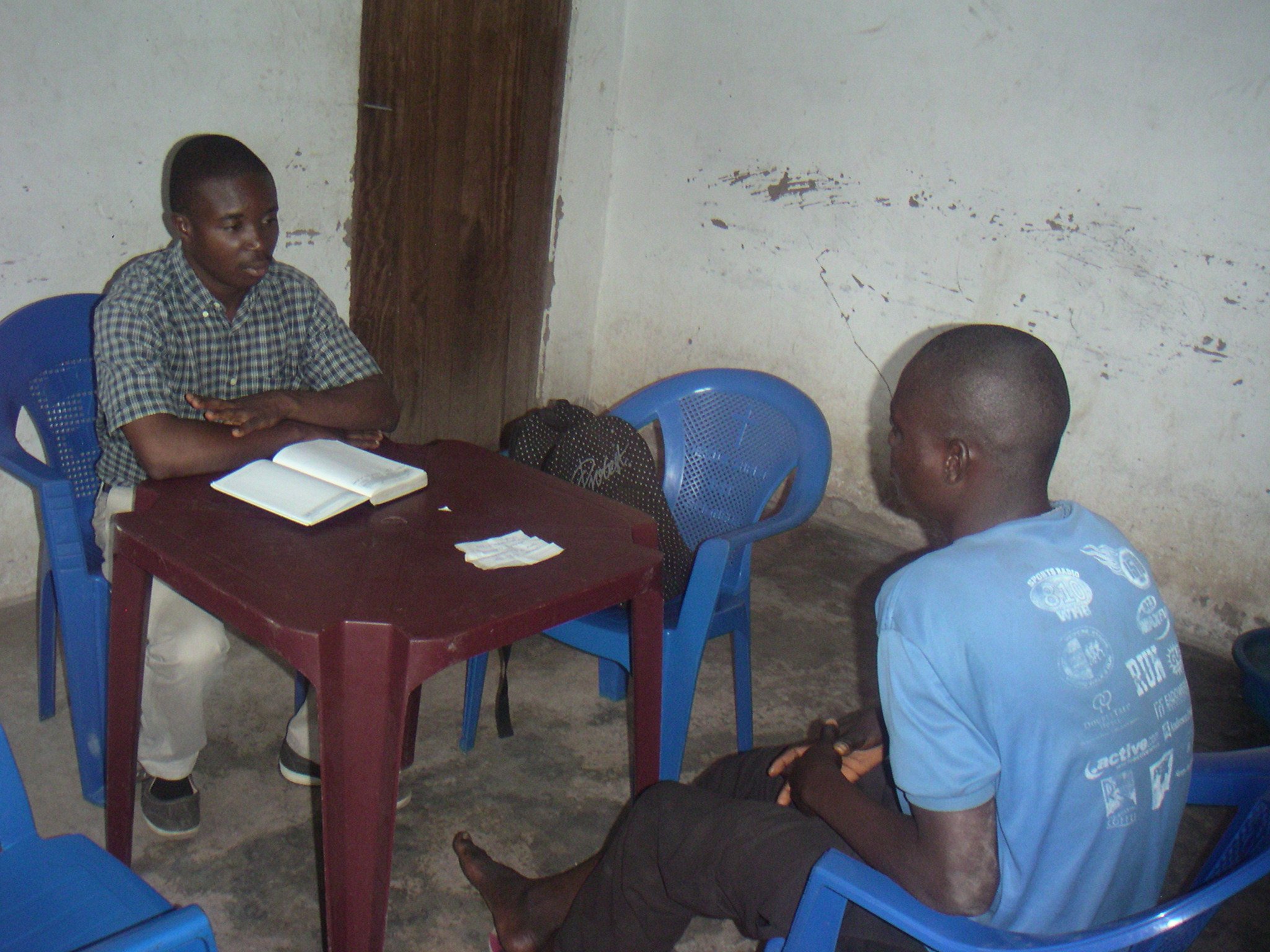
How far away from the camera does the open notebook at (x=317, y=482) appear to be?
1824mm

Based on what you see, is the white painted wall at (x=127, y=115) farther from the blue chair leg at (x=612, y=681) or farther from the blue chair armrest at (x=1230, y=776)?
the blue chair armrest at (x=1230, y=776)

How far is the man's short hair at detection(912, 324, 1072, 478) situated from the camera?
131 centimetres

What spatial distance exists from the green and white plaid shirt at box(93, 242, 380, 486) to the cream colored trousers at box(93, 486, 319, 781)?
0.22m

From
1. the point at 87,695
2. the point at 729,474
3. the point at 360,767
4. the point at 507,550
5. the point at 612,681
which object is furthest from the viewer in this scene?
the point at 612,681

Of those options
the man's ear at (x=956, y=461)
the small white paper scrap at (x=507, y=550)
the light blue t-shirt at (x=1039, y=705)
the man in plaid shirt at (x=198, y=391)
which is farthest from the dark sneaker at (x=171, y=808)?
the man's ear at (x=956, y=461)

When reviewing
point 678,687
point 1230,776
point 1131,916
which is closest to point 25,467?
point 678,687

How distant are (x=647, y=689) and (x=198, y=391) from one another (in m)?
1.19

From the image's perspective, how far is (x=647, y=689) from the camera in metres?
2.03

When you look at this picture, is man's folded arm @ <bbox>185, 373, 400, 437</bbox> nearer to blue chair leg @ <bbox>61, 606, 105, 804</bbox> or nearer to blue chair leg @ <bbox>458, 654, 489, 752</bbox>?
blue chair leg @ <bbox>61, 606, 105, 804</bbox>

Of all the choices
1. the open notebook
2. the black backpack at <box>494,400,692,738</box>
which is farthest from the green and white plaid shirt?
the black backpack at <box>494,400,692,738</box>

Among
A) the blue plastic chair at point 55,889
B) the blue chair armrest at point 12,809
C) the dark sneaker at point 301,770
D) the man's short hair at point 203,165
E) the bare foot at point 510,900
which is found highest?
the man's short hair at point 203,165

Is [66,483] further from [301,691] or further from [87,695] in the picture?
[301,691]

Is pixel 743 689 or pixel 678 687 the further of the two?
pixel 743 689

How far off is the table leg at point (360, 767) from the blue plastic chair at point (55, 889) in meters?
0.28
